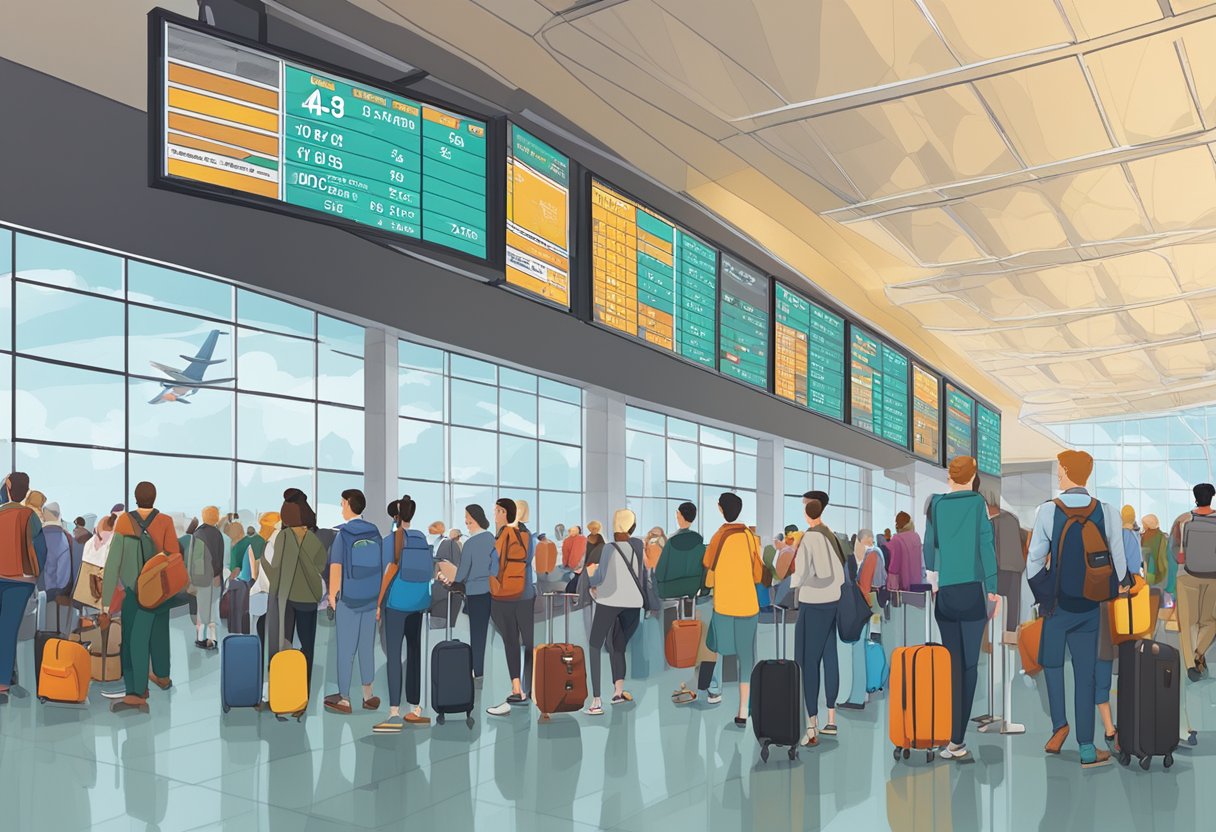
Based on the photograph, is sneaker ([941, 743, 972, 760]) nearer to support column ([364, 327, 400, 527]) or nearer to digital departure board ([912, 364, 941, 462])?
support column ([364, 327, 400, 527])

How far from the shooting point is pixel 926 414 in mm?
20875

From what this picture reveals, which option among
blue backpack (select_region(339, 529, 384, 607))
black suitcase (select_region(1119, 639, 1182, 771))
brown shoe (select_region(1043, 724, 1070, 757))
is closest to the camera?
black suitcase (select_region(1119, 639, 1182, 771))

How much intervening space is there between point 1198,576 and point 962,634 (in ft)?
14.0

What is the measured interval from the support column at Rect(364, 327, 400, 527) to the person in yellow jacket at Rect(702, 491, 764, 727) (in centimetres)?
667

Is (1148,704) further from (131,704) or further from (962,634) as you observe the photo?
(131,704)

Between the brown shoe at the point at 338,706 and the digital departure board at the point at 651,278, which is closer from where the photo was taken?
the brown shoe at the point at 338,706

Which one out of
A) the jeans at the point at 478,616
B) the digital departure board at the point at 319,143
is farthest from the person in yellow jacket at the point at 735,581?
the digital departure board at the point at 319,143

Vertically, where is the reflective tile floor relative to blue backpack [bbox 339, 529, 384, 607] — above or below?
below

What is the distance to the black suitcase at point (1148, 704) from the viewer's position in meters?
5.51

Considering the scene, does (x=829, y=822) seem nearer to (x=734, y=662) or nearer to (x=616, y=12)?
(x=734, y=662)

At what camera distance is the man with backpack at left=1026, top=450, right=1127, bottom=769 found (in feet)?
18.2

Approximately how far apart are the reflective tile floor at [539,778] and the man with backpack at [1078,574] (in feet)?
1.47

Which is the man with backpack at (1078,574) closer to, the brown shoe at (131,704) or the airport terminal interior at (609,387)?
the airport terminal interior at (609,387)

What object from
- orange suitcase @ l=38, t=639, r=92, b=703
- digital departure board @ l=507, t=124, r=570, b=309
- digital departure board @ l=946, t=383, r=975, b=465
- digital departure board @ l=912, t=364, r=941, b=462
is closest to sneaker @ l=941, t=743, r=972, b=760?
digital departure board @ l=507, t=124, r=570, b=309
